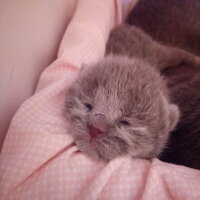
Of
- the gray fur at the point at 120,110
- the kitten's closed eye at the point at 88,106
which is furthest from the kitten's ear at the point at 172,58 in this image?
the kitten's closed eye at the point at 88,106

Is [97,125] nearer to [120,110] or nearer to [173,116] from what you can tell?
[120,110]

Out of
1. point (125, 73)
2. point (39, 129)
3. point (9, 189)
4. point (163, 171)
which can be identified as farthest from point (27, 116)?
point (163, 171)

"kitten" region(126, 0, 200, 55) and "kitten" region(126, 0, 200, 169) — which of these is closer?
"kitten" region(126, 0, 200, 169)

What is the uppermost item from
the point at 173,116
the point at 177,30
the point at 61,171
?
the point at 177,30

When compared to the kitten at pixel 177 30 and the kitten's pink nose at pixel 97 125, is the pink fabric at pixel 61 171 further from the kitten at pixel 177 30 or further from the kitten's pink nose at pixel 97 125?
the kitten at pixel 177 30

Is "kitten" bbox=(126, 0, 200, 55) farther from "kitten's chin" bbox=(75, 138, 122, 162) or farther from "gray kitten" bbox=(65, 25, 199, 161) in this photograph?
"kitten's chin" bbox=(75, 138, 122, 162)

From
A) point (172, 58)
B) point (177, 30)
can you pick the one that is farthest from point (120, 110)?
point (177, 30)

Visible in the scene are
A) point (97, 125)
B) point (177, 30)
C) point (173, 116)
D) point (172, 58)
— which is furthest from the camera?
point (177, 30)

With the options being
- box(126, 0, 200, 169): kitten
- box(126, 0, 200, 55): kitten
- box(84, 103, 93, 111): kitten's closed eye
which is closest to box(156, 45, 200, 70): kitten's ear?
box(126, 0, 200, 169): kitten
